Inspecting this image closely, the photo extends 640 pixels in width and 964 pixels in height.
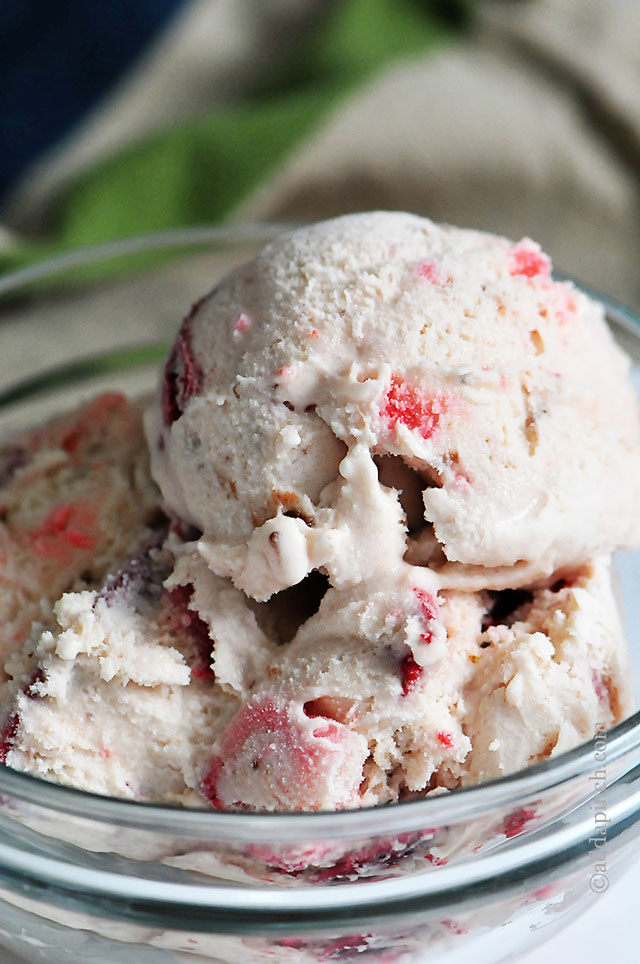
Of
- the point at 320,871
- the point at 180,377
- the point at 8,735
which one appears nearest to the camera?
the point at 320,871

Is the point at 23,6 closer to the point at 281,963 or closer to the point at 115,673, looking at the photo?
the point at 115,673

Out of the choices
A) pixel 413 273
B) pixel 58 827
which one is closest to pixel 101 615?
pixel 58 827

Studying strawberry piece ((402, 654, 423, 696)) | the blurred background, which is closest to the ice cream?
strawberry piece ((402, 654, 423, 696))

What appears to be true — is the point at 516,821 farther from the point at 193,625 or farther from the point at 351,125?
the point at 351,125

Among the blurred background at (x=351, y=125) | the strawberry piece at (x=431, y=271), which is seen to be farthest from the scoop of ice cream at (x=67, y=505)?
the blurred background at (x=351, y=125)

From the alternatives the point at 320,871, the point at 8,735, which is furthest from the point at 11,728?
the point at 320,871

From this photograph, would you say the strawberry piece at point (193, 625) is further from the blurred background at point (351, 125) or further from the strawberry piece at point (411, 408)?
the blurred background at point (351, 125)
